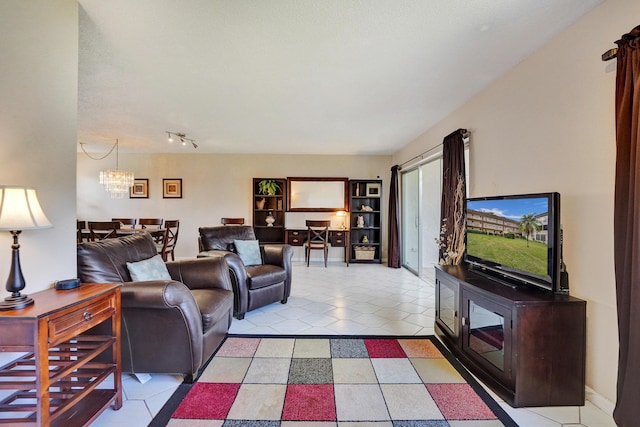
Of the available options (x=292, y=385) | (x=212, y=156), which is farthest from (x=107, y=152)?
(x=292, y=385)

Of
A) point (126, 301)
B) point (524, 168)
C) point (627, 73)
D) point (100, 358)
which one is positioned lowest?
point (100, 358)

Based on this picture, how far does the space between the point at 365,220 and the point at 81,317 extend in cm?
555

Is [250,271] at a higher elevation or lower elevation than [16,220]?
lower

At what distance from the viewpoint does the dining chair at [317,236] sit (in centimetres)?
555

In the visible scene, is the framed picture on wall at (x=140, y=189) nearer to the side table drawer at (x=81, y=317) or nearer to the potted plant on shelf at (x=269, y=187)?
the potted plant on shelf at (x=269, y=187)

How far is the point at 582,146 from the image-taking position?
1787mm

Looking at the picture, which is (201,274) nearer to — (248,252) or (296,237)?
(248,252)

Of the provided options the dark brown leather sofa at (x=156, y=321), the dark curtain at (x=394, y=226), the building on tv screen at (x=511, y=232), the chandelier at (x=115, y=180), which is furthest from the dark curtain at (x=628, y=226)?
the chandelier at (x=115, y=180)

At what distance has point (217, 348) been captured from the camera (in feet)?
7.64

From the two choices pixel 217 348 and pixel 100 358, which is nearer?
pixel 100 358

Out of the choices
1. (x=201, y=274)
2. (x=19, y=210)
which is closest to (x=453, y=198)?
(x=201, y=274)

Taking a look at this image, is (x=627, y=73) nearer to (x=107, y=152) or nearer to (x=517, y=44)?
(x=517, y=44)

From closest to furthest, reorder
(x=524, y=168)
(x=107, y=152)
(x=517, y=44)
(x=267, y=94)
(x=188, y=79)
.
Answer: (x=517, y=44) < (x=524, y=168) < (x=188, y=79) < (x=267, y=94) < (x=107, y=152)

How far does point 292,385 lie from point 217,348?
2.75 feet
